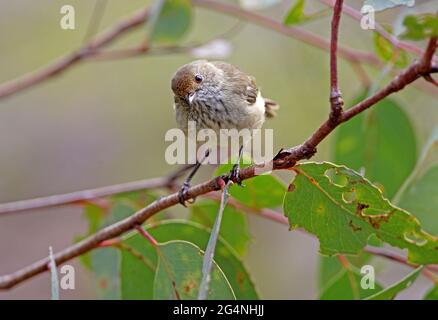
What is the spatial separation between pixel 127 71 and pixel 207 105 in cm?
407

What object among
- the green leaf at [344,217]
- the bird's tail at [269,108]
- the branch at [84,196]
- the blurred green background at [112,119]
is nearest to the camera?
the green leaf at [344,217]

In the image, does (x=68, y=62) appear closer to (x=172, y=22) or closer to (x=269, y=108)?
(x=172, y=22)

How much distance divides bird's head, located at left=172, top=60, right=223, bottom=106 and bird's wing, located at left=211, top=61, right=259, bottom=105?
0.06m

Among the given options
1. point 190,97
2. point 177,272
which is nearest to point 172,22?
point 190,97

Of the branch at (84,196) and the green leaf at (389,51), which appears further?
the branch at (84,196)

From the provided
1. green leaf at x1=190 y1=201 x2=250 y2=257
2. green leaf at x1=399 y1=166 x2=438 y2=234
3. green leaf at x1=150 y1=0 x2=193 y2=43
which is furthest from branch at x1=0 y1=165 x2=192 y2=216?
green leaf at x1=399 y1=166 x2=438 y2=234

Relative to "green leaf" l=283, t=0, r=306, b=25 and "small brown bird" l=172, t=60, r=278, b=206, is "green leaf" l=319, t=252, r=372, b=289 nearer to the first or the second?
"small brown bird" l=172, t=60, r=278, b=206

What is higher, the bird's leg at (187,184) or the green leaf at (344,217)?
the bird's leg at (187,184)

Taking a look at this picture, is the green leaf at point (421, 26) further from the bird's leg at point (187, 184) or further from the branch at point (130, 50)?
the branch at point (130, 50)

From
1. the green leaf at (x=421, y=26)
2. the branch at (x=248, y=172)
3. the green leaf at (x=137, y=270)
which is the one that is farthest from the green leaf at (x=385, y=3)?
the green leaf at (x=137, y=270)

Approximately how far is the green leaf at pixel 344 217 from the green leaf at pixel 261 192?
1.74ft

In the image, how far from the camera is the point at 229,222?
264cm

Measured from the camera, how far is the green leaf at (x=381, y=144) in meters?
2.66
